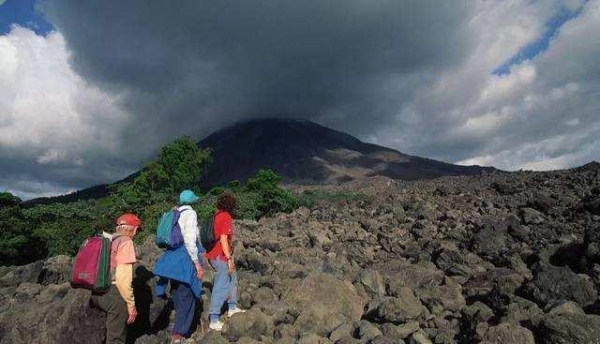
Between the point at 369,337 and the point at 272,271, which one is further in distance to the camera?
the point at 272,271

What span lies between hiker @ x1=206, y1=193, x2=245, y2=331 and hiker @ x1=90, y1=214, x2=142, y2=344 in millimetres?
1618

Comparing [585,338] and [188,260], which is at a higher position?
[188,260]

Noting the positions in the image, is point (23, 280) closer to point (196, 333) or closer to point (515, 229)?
point (196, 333)

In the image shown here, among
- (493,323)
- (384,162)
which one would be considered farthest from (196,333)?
(384,162)

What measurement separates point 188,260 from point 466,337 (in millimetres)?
3828

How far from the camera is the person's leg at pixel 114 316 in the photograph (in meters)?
5.55

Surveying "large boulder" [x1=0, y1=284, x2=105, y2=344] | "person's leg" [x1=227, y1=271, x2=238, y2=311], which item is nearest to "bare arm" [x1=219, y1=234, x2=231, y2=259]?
"person's leg" [x1=227, y1=271, x2=238, y2=311]

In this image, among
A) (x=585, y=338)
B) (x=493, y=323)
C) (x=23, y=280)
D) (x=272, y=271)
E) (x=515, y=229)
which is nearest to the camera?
(x=585, y=338)

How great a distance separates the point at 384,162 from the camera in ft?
602

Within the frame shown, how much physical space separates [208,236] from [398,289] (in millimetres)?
3680

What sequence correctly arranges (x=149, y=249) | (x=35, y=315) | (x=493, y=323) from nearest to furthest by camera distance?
1. (x=493, y=323)
2. (x=35, y=315)
3. (x=149, y=249)

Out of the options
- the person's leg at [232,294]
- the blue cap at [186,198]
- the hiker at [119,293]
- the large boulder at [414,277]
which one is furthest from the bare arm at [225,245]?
the large boulder at [414,277]

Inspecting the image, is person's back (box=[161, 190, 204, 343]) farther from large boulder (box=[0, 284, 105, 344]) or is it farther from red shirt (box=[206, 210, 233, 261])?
large boulder (box=[0, 284, 105, 344])

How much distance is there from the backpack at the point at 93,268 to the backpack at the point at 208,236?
1841mm
